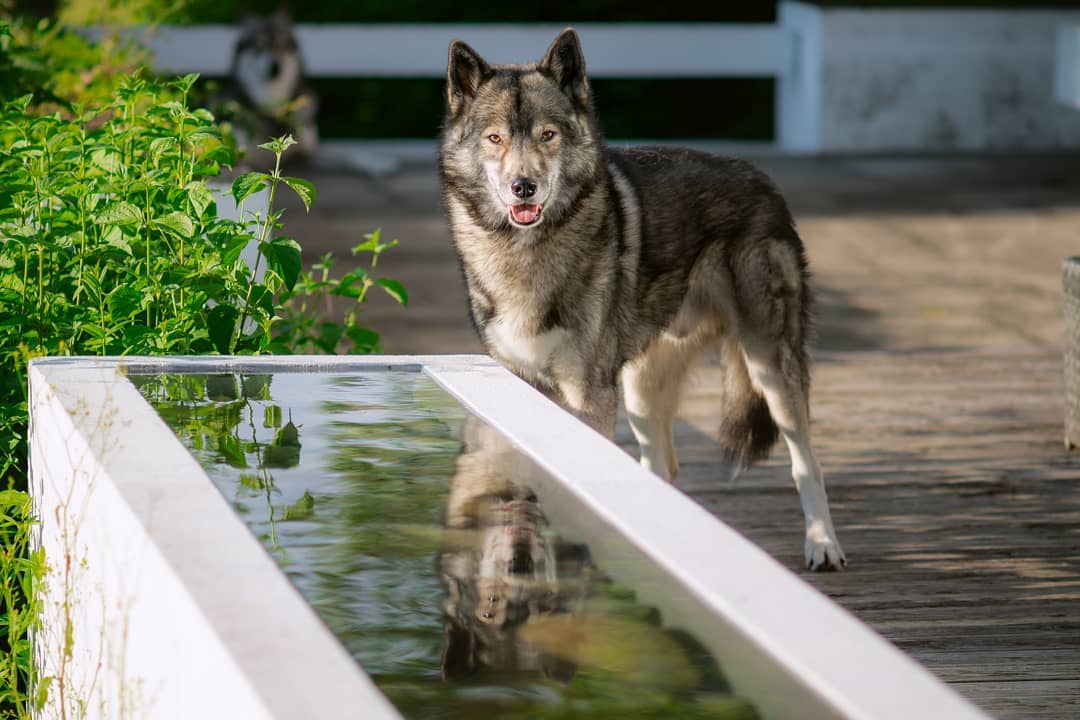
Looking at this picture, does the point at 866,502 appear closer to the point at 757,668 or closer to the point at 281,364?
the point at 281,364

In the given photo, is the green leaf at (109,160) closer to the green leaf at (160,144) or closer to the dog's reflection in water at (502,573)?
the green leaf at (160,144)

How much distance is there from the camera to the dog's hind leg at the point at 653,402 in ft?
15.4

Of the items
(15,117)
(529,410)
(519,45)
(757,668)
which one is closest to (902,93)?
(519,45)

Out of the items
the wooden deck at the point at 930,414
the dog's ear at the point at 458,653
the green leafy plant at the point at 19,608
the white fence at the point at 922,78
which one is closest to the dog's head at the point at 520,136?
the wooden deck at the point at 930,414

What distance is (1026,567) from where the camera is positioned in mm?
4129

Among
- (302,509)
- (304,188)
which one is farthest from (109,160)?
(302,509)

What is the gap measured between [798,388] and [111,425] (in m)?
2.36

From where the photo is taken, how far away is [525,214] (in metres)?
3.92

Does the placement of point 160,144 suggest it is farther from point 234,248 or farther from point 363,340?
point 363,340

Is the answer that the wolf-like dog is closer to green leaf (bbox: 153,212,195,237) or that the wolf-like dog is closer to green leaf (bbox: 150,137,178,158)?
green leaf (bbox: 150,137,178,158)

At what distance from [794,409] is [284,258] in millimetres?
1696

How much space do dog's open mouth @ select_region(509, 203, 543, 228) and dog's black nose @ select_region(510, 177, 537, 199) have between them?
1.4 inches

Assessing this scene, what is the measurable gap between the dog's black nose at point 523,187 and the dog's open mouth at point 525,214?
0.04 m

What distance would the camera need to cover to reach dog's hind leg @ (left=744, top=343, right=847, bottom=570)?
169 inches
